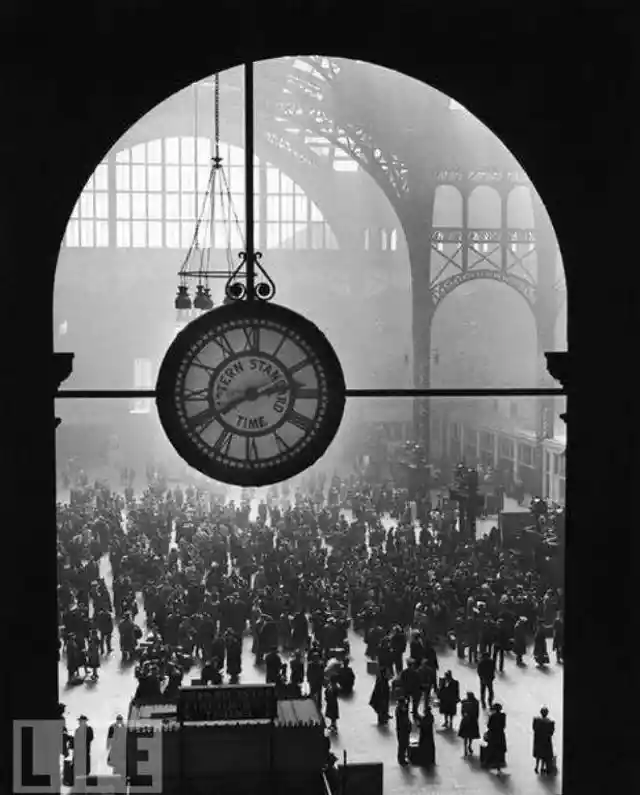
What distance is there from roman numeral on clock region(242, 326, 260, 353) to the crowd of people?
6.73m

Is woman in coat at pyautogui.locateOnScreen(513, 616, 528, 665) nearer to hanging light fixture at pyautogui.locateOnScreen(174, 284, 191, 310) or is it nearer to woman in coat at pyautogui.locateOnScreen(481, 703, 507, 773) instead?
woman in coat at pyautogui.locateOnScreen(481, 703, 507, 773)

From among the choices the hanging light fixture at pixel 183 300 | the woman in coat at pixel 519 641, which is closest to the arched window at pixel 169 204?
the hanging light fixture at pixel 183 300

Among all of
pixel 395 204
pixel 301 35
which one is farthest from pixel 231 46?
pixel 395 204

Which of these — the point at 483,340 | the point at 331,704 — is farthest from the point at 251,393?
the point at 483,340

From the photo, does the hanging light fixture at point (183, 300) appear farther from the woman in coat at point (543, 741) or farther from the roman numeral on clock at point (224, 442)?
the roman numeral on clock at point (224, 442)

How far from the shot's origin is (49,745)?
326 cm

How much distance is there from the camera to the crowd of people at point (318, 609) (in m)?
10.8

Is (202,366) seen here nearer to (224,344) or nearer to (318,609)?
(224,344)

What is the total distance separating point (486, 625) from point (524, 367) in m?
22.0

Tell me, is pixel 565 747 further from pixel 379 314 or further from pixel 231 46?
pixel 379 314

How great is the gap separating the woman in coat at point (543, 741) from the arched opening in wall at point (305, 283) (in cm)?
1903

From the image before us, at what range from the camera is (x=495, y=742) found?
9477 mm

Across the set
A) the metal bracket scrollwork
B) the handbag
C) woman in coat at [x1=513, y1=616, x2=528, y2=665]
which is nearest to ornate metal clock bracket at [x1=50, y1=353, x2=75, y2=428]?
the handbag

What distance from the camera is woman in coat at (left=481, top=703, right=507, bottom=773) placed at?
9.45 m
